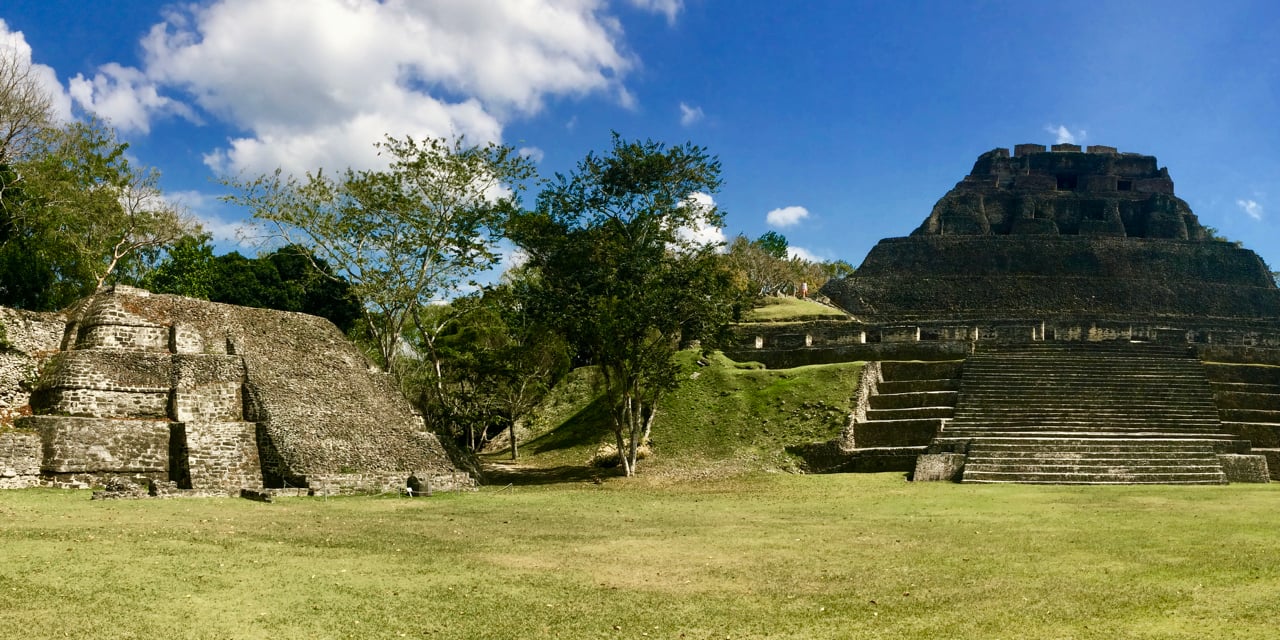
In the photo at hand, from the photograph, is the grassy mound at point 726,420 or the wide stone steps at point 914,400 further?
the wide stone steps at point 914,400

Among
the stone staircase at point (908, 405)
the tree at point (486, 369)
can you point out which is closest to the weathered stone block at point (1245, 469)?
the stone staircase at point (908, 405)

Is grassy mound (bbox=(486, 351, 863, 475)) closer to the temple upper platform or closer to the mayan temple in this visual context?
the mayan temple

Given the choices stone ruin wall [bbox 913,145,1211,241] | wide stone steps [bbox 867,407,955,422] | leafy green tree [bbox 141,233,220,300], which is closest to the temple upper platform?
stone ruin wall [bbox 913,145,1211,241]

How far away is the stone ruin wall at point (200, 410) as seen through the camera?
57.2ft

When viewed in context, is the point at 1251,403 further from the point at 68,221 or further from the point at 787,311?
the point at 68,221

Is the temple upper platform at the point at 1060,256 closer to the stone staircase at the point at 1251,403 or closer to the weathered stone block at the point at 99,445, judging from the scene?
the stone staircase at the point at 1251,403

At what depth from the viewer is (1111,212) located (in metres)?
48.8

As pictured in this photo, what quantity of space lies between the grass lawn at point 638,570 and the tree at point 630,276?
7.26 meters

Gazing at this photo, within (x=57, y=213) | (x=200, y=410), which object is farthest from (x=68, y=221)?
(x=200, y=410)

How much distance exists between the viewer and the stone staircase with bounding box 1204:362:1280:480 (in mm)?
21844

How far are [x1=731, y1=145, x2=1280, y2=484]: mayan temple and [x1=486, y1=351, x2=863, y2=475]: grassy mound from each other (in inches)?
30.9

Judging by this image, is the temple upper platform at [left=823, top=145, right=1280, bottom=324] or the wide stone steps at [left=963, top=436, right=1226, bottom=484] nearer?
the wide stone steps at [left=963, top=436, right=1226, bottom=484]

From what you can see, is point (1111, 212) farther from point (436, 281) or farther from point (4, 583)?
point (4, 583)

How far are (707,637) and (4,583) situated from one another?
205 inches
